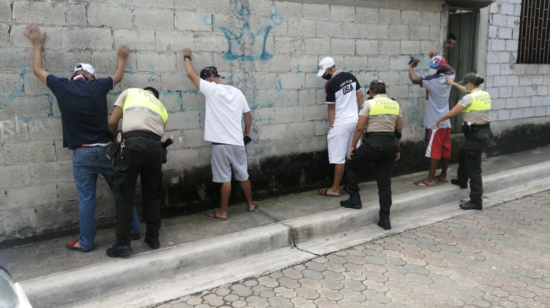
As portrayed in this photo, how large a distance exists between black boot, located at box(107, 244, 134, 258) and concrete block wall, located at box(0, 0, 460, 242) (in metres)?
0.83

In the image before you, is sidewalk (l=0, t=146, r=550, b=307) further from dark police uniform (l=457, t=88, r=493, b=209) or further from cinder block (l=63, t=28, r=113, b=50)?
cinder block (l=63, t=28, r=113, b=50)

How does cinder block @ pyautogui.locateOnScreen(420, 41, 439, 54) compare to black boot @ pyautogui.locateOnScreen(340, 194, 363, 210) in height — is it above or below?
above

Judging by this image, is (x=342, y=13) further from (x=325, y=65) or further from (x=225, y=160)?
(x=225, y=160)

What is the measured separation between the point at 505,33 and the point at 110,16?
750 cm

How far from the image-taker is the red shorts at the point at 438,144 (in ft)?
21.6

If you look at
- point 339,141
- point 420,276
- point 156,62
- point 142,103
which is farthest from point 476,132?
point 142,103

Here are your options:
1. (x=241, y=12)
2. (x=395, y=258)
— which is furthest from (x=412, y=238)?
(x=241, y=12)

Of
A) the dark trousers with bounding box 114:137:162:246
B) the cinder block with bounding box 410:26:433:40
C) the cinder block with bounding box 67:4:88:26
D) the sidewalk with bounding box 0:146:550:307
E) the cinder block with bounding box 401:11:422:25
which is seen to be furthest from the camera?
the cinder block with bounding box 410:26:433:40

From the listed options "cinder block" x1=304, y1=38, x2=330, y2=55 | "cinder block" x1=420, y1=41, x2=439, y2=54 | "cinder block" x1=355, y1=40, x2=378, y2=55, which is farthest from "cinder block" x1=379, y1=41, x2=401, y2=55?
"cinder block" x1=304, y1=38, x2=330, y2=55

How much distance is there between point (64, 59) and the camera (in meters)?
4.34

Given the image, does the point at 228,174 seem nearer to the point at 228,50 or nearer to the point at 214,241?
the point at 214,241

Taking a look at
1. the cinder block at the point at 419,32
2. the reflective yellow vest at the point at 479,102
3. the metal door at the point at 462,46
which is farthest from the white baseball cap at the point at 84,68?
the metal door at the point at 462,46

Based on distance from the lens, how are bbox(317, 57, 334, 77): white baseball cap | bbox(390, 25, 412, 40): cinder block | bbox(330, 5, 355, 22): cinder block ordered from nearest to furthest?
bbox(317, 57, 334, 77): white baseball cap < bbox(330, 5, 355, 22): cinder block < bbox(390, 25, 412, 40): cinder block

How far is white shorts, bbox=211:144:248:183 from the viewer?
5.00 metres
